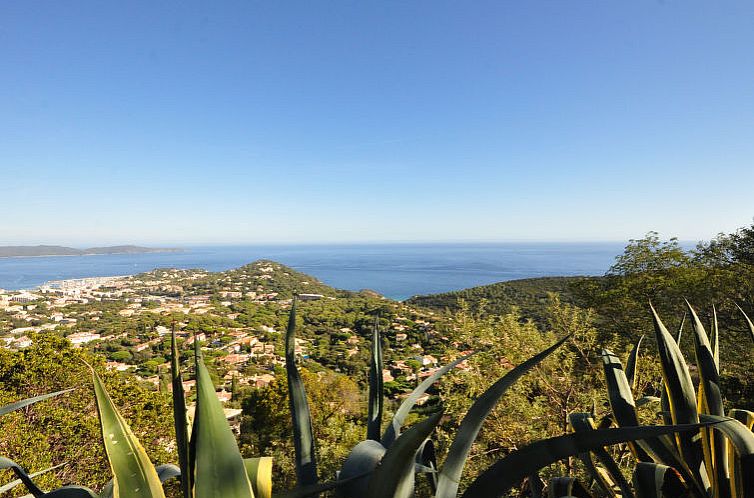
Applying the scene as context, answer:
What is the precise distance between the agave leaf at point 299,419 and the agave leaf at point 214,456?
249mm

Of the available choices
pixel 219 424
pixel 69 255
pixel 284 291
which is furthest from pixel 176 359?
pixel 69 255

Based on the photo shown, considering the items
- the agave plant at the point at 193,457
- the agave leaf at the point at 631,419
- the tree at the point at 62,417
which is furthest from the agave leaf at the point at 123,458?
the tree at the point at 62,417

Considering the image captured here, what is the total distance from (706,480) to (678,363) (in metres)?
0.36

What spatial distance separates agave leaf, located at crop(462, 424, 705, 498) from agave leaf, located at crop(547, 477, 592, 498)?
0.80 meters

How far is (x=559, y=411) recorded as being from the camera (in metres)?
5.38

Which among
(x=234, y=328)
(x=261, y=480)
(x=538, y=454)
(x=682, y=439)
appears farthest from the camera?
(x=234, y=328)

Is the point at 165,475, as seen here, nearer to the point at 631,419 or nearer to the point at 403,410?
the point at 403,410

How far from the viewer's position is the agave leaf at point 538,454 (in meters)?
0.50

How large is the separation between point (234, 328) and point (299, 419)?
30416 millimetres

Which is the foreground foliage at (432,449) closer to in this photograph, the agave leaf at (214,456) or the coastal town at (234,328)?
the agave leaf at (214,456)

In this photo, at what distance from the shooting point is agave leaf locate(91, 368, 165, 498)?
2.17ft

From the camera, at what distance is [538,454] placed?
0.52 m

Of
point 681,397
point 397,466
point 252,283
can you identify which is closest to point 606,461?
point 681,397

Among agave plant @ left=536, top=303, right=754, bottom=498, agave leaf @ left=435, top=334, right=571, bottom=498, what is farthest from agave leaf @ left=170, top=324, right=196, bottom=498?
agave plant @ left=536, top=303, right=754, bottom=498
